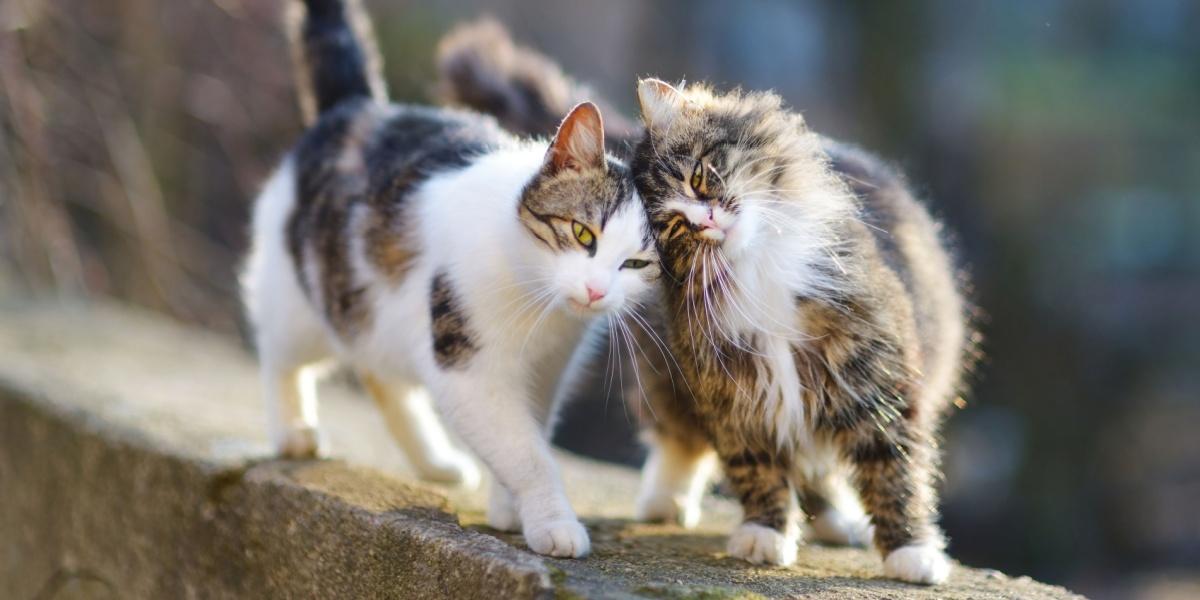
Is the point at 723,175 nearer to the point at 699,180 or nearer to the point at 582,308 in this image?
the point at 699,180

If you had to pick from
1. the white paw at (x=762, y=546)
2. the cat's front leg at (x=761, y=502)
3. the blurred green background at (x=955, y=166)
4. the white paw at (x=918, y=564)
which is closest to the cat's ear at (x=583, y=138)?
the cat's front leg at (x=761, y=502)

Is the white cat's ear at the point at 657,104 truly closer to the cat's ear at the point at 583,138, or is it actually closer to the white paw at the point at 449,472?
the cat's ear at the point at 583,138

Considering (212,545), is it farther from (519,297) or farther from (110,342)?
(110,342)

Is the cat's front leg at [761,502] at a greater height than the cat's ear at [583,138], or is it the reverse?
the cat's ear at [583,138]

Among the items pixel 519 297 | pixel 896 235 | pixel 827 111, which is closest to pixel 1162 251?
pixel 827 111

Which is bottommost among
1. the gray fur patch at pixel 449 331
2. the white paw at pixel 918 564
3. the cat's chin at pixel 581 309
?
the white paw at pixel 918 564

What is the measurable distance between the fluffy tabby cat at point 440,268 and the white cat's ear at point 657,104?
0.10 m

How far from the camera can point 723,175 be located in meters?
1.88

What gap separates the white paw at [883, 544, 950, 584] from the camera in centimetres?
200

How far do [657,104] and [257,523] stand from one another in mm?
1147

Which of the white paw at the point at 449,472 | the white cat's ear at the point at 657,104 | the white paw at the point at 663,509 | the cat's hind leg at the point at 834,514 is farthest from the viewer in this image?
the white paw at the point at 449,472

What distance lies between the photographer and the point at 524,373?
7.01 ft

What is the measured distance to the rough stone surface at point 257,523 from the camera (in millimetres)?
1869

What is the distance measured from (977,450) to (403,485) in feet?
17.7
